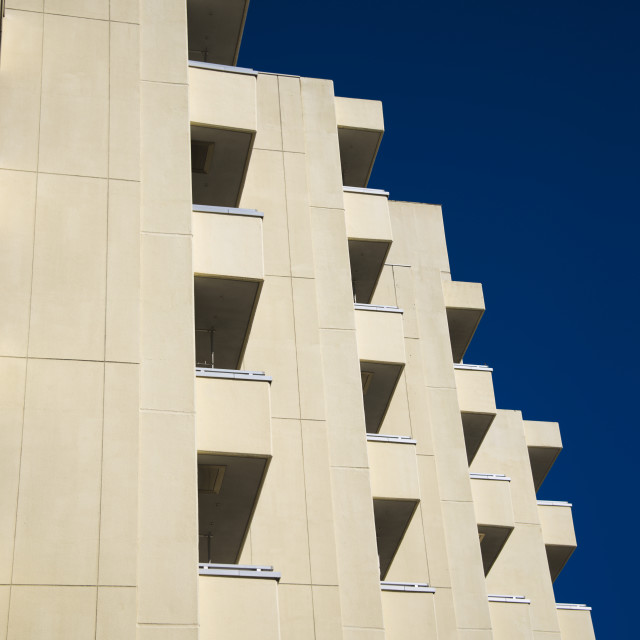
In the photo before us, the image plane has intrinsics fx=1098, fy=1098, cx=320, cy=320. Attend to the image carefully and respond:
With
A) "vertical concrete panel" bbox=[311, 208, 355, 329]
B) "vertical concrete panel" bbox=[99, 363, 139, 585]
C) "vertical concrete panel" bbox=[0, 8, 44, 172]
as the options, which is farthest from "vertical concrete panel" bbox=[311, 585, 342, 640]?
"vertical concrete panel" bbox=[0, 8, 44, 172]

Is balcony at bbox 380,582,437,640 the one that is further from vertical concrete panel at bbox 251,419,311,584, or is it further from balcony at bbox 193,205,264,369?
balcony at bbox 193,205,264,369

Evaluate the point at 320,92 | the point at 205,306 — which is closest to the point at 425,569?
the point at 205,306

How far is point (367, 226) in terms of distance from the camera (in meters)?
27.7

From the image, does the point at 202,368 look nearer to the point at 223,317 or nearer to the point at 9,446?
the point at 223,317

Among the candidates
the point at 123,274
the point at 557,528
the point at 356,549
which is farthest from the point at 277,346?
the point at 557,528

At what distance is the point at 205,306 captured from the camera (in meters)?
21.0

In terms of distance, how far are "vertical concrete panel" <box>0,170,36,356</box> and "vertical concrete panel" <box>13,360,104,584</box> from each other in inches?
23.4

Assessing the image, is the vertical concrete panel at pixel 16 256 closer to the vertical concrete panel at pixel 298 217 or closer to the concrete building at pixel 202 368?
the concrete building at pixel 202 368

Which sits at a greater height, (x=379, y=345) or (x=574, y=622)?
(x=379, y=345)

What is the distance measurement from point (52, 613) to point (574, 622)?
23361 mm

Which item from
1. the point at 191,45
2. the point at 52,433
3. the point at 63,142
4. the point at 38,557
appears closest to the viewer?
the point at 38,557

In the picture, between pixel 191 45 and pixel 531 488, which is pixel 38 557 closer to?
pixel 191 45

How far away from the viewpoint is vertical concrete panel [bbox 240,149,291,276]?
955 inches

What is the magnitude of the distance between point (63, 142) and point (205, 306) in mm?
4132
